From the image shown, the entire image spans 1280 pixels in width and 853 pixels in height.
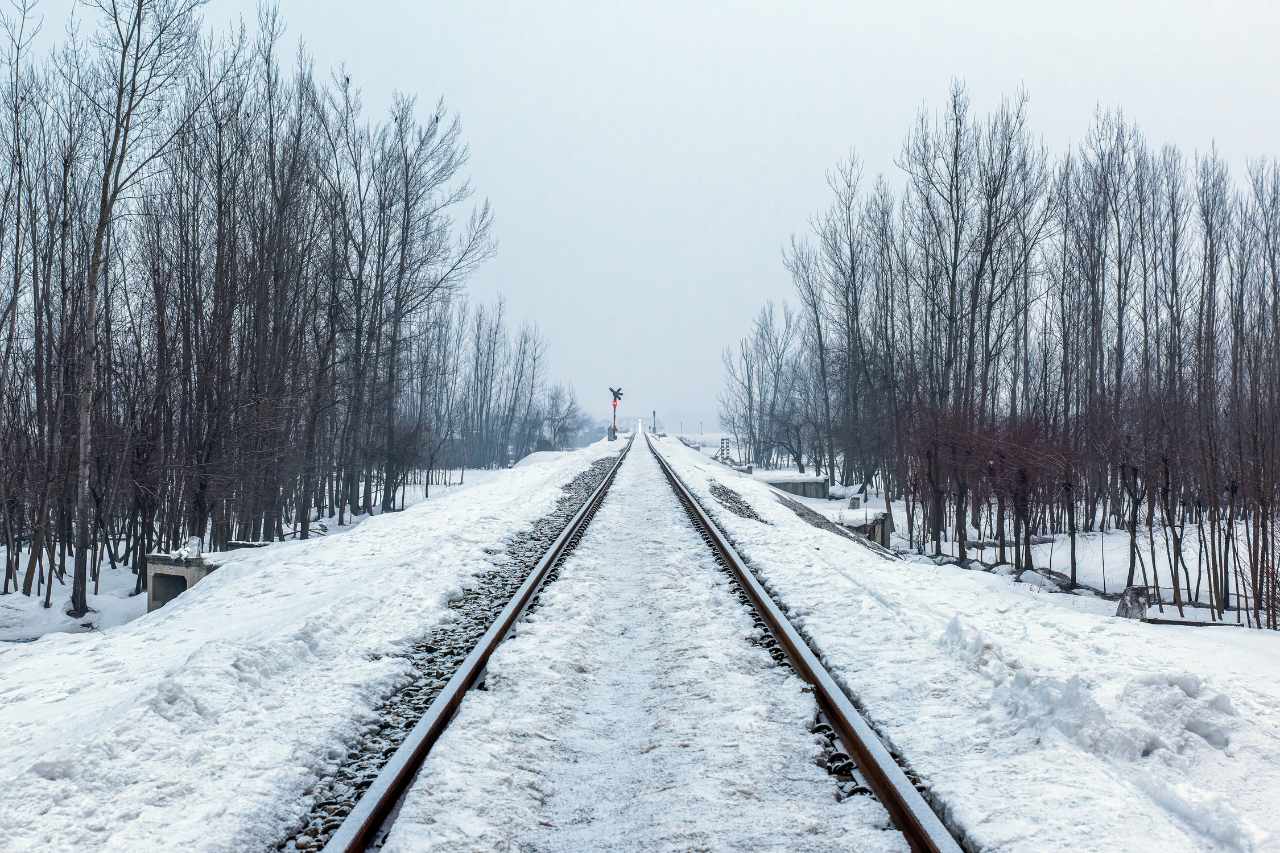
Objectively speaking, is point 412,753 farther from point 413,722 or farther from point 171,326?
point 171,326

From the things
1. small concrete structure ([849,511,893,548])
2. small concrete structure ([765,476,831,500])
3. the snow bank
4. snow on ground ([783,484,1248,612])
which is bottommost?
snow on ground ([783,484,1248,612])

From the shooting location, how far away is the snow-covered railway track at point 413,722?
3.34 m

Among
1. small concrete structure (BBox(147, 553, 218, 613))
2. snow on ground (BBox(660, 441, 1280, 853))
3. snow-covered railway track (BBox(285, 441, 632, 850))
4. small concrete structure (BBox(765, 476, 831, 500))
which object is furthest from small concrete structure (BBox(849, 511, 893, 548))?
small concrete structure (BBox(147, 553, 218, 613))

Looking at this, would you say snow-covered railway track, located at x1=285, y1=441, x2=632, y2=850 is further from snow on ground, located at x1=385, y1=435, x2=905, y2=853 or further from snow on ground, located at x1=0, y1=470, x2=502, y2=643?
snow on ground, located at x1=0, y1=470, x2=502, y2=643

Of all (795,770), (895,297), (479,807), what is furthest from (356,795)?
(895,297)

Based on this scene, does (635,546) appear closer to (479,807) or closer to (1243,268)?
(479,807)

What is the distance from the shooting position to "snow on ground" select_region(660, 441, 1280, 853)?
3.41 meters

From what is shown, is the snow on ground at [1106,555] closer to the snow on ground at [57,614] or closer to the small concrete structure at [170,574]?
the small concrete structure at [170,574]

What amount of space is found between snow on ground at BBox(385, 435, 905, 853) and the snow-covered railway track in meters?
0.11

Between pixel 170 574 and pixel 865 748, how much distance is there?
40.3 feet

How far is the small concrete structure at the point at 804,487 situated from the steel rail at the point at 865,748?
2783 centimetres

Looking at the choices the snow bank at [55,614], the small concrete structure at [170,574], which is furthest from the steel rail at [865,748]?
the snow bank at [55,614]

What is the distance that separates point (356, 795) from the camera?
373 centimetres

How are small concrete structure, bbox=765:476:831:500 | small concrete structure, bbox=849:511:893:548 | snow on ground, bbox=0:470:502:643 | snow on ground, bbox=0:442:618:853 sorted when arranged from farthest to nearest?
small concrete structure, bbox=765:476:831:500 < small concrete structure, bbox=849:511:893:548 < snow on ground, bbox=0:470:502:643 < snow on ground, bbox=0:442:618:853
